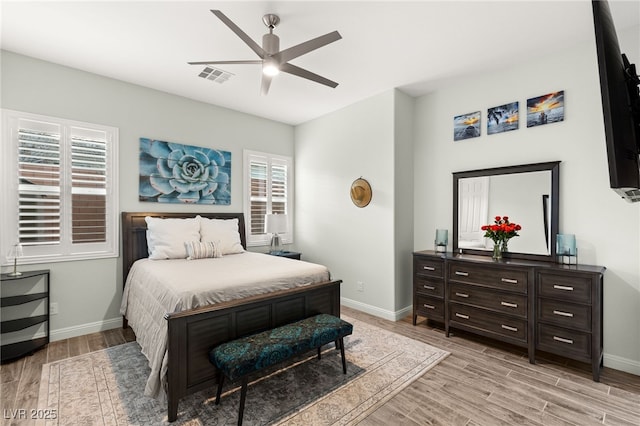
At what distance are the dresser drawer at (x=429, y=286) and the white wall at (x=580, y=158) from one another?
132 cm

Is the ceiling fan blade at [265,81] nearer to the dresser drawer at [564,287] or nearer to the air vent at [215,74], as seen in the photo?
the air vent at [215,74]

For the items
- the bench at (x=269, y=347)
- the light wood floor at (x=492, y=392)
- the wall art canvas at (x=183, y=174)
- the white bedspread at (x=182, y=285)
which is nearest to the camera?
the bench at (x=269, y=347)

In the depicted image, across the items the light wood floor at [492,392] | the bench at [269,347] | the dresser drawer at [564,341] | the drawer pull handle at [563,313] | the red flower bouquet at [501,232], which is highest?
the red flower bouquet at [501,232]

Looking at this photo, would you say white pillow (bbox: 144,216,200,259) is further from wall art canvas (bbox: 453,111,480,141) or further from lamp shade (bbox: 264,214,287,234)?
wall art canvas (bbox: 453,111,480,141)

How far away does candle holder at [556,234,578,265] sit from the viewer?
2.81m

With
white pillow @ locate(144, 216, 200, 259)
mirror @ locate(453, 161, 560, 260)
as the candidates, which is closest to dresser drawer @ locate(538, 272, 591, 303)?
mirror @ locate(453, 161, 560, 260)

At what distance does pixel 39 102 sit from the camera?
313 cm

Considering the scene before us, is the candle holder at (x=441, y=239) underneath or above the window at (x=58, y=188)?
underneath

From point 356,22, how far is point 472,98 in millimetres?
1899

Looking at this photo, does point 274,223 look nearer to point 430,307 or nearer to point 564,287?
point 430,307

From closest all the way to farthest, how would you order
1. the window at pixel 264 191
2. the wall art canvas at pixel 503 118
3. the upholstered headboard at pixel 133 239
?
1. the wall art canvas at pixel 503 118
2. the upholstered headboard at pixel 133 239
3. the window at pixel 264 191

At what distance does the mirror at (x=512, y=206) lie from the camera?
9.96ft

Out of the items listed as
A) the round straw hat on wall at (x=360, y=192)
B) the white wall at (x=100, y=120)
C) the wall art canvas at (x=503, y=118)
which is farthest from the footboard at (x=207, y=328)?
the wall art canvas at (x=503, y=118)

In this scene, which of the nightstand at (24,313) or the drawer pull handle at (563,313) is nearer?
the drawer pull handle at (563,313)
